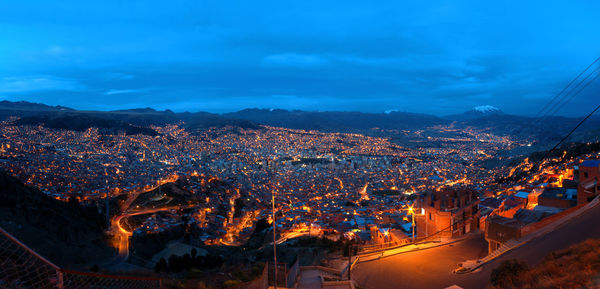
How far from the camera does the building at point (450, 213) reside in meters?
13.6

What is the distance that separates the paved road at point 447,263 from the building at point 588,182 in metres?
2.47

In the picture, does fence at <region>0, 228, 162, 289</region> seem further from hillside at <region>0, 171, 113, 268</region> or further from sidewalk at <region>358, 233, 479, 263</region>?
hillside at <region>0, 171, 113, 268</region>

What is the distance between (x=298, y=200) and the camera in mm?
36031

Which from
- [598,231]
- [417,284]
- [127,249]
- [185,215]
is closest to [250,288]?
[417,284]

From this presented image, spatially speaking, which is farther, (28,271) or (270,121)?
(270,121)

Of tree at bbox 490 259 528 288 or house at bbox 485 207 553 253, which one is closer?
tree at bbox 490 259 528 288

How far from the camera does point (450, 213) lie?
1355cm

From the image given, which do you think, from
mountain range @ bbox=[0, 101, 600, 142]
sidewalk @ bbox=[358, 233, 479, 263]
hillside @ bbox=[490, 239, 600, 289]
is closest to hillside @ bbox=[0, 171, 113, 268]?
sidewalk @ bbox=[358, 233, 479, 263]

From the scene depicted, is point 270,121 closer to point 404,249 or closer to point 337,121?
point 337,121

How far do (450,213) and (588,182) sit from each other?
230 inches

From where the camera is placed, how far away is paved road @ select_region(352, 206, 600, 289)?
8.58m

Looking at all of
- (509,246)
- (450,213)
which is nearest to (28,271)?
(509,246)

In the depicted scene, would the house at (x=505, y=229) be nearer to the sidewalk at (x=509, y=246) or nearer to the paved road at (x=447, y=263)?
the sidewalk at (x=509, y=246)

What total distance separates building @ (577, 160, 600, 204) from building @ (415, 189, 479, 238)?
349cm
